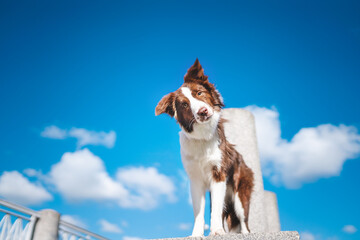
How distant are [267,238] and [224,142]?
1097 mm

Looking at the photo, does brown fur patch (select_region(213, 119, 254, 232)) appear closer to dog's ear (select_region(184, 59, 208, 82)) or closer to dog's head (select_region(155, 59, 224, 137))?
dog's head (select_region(155, 59, 224, 137))

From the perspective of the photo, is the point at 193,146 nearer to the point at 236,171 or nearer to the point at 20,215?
the point at 236,171

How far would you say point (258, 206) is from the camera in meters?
4.35

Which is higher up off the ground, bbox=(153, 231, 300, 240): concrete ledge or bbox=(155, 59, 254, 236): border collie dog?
bbox=(155, 59, 254, 236): border collie dog

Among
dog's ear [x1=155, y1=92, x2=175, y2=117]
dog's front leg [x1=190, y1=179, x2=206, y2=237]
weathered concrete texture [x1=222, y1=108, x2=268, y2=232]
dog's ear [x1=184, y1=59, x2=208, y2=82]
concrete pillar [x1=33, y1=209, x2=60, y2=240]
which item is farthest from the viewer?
weathered concrete texture [x1=222, y1=108, x2=268, y2=232]

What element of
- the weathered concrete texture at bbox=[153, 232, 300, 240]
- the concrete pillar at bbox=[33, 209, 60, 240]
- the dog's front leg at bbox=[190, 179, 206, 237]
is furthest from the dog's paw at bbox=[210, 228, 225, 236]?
the concrete pillar at bbox=[33, 209, 60, 240]

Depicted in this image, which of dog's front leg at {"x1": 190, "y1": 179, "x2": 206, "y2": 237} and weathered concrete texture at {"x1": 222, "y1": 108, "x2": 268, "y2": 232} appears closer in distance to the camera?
dog's front leg at {"x1": 190, "y1": 179, "x2": 206, "y2": 237}

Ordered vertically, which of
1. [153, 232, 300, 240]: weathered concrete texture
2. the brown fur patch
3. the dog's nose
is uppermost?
the dog's nose

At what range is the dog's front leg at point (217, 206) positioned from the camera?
2.55 meters

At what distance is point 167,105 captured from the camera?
2879mm

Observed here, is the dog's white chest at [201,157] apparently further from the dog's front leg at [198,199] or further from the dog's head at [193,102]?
the dog's head at [193,102]

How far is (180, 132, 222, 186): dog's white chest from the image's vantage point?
275cm

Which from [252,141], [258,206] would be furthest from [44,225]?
[252,141]

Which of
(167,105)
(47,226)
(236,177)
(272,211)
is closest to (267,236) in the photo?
(236,177)
